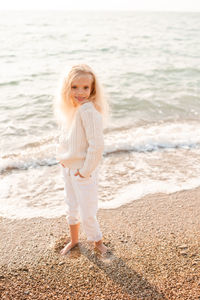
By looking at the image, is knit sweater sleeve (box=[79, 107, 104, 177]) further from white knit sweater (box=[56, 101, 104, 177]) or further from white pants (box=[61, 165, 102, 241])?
white pants (box=[61, 165, 102, 241])

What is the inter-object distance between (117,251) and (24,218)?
1155 mm

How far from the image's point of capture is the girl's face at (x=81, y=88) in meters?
2.10

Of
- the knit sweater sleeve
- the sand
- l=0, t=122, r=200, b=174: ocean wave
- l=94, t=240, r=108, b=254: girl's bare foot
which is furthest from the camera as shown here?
l=0, t=122, r=200, b=174: ocean wave

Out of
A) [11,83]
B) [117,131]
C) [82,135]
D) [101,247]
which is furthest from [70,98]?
[11,83]

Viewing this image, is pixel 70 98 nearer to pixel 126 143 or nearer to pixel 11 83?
pixel 126 143

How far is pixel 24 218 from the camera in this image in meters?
3.18

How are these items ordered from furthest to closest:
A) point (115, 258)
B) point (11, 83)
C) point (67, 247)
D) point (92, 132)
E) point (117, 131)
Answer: point (11, 83)
point (117, 131)
point (67, 247)
point (115, 258)
point (92, 132)

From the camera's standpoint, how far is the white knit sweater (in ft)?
6.79

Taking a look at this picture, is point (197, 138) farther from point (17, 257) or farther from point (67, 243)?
point (17, 257)

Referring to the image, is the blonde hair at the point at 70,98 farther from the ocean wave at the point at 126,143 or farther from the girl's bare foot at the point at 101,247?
the ocean wave at the point at 126,143

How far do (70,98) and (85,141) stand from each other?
35 cm

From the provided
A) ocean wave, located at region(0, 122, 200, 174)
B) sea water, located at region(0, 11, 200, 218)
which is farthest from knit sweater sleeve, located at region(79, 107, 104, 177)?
ocean wave, located at region(0, 122, 200, 174)

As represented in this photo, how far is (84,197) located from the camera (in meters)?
2.28

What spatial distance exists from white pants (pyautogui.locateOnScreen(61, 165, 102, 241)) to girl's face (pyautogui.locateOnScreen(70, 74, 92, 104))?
0.56 m
